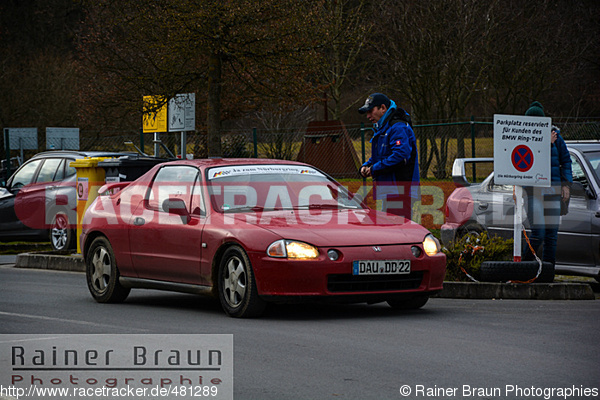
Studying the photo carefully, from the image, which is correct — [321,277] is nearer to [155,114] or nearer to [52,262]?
[52,262]

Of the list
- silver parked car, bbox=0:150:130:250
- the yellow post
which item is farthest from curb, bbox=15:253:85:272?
silver parked car, bbox=0:150:130:250

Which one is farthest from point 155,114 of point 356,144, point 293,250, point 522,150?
point 293,250

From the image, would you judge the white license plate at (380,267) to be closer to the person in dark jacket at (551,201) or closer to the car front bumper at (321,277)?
the car front bumper at (321,277)

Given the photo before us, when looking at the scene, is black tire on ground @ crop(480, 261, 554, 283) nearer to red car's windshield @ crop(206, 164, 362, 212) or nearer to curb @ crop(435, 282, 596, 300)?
curb @ crop(435, 282, 596, 300)

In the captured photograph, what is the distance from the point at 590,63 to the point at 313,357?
35.7 metres

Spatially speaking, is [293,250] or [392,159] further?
[392,159]

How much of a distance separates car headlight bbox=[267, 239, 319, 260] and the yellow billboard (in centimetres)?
1145

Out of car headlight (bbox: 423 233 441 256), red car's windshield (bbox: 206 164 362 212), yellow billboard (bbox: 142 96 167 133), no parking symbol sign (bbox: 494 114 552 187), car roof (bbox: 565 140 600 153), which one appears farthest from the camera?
yellow billboard (bbox: 142 96 167 133)

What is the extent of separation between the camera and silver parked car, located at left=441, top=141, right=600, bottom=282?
11904 mm

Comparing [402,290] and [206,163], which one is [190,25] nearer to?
[206,163]

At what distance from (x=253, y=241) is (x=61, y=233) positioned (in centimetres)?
977

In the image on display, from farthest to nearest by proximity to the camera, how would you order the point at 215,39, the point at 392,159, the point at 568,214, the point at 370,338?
the point at 215,39 < the point at 568,214 < the point at 392,159 < the point at 370,338

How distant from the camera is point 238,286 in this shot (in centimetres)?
933

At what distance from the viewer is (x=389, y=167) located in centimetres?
1162
